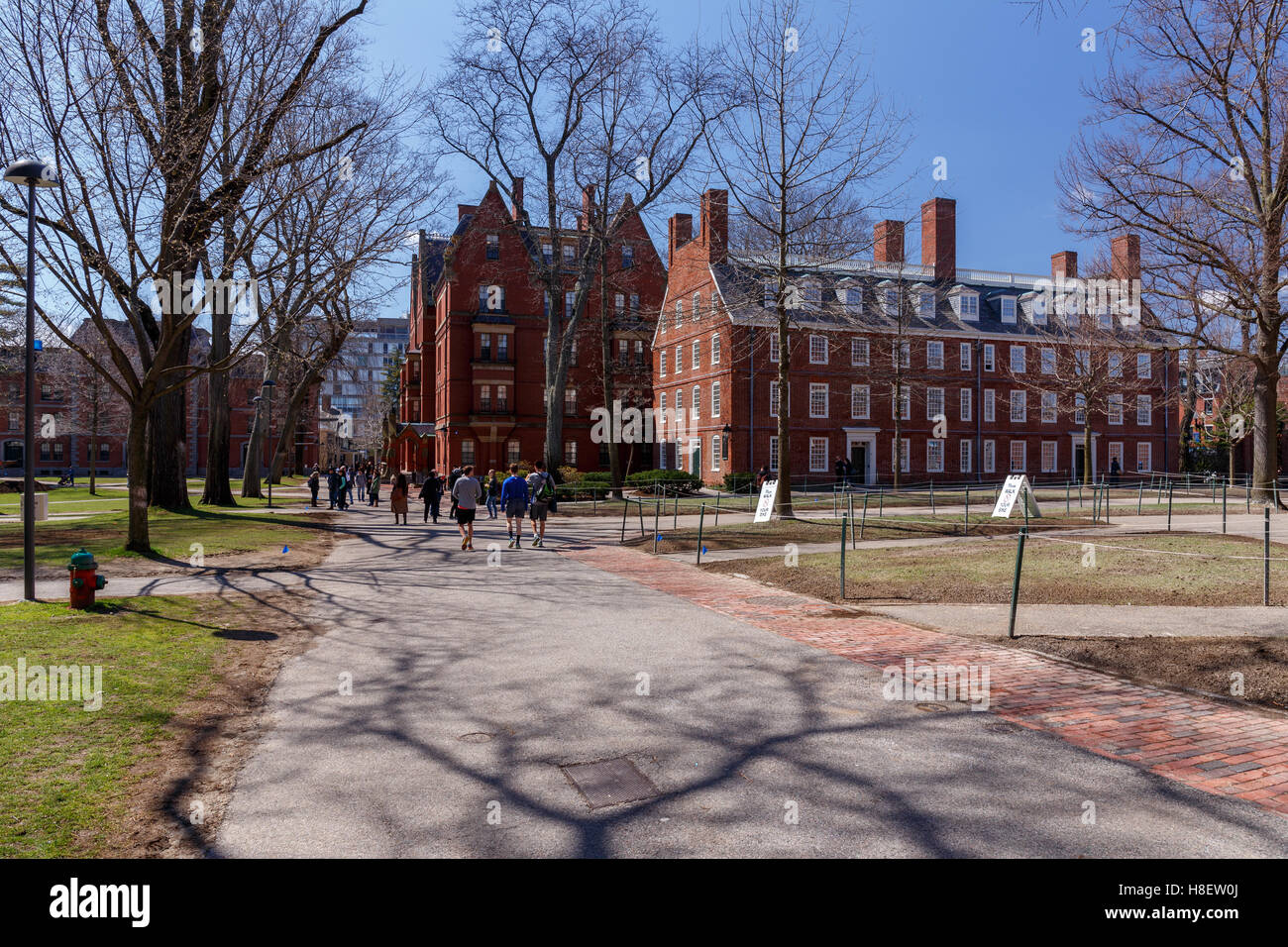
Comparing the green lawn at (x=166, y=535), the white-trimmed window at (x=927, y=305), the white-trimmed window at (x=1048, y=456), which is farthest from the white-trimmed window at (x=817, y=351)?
the green lawn at (x=166, y=535)

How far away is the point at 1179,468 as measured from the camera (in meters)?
56.5

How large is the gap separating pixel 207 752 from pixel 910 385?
4804cm

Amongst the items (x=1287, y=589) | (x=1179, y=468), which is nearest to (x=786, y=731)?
(x=1287, y=589)

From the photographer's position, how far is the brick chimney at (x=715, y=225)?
81.7ft

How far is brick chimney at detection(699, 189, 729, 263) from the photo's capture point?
24897 mm

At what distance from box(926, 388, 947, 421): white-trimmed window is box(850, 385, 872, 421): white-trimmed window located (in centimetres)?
405

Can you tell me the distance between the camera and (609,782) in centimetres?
501

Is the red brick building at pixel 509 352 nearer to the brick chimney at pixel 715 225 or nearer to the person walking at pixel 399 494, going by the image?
the brick chimney at pixel 715 225

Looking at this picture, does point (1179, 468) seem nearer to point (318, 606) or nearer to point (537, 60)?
point (537, 60)

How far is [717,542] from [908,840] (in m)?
14.8

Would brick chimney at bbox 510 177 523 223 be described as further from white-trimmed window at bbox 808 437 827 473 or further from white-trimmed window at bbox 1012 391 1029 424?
white-trimmed window at bbox 1012 391 1029 424

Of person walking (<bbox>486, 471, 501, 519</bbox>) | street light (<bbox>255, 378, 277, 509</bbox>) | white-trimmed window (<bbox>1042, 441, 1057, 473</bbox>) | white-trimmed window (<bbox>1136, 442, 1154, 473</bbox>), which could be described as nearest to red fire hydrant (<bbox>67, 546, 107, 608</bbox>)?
person walking (<bbox>486, 471, 501, 519</bbox>)

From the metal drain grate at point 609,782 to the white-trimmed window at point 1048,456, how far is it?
55579 millimetres

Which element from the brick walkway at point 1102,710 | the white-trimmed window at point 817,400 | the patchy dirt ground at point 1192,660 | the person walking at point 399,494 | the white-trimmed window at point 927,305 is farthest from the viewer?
the white-trimmed window at point 927,305
